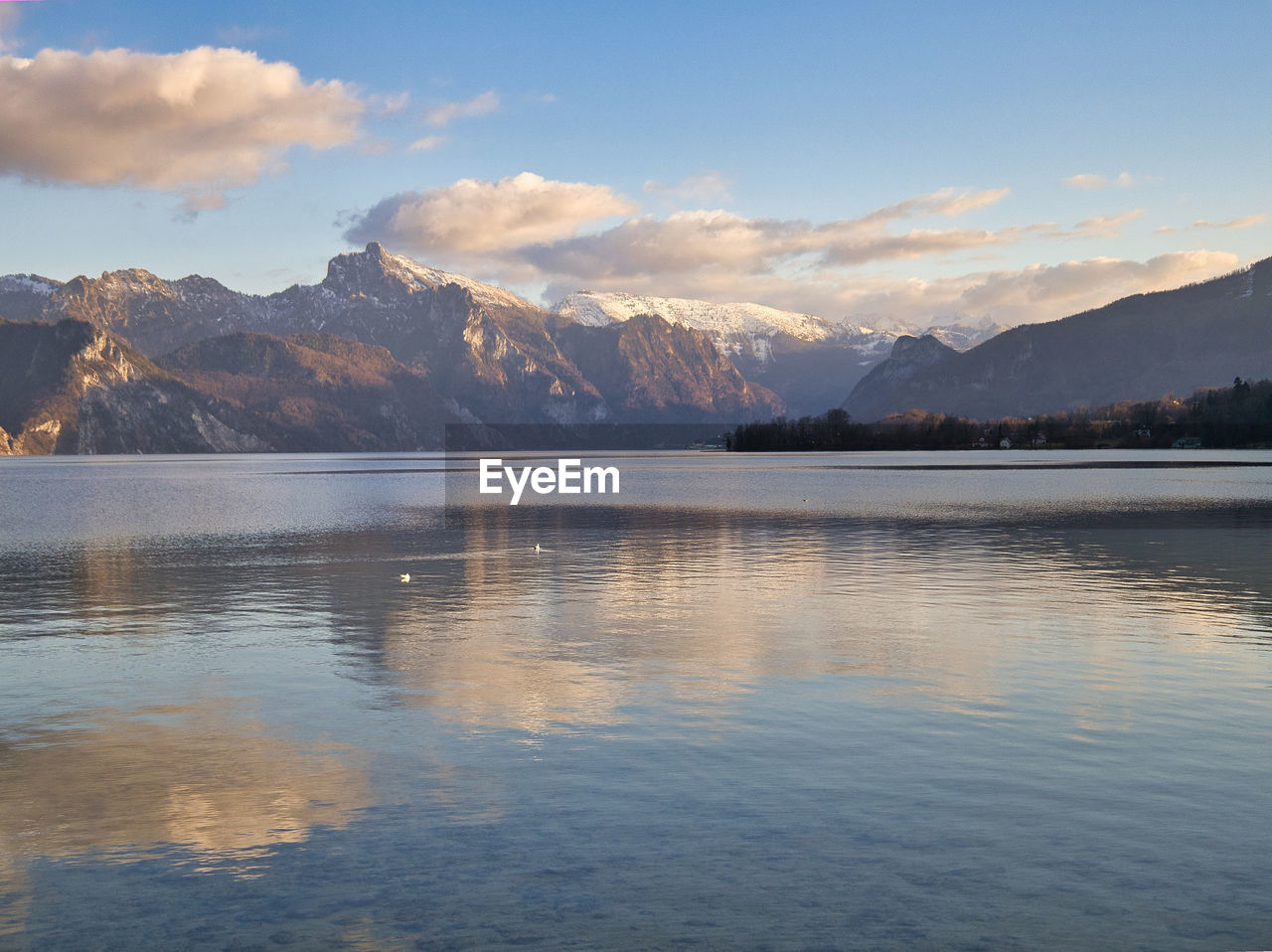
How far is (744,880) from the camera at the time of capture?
14.7 m

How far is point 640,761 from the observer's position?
2052 centimetres

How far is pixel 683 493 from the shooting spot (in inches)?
5453

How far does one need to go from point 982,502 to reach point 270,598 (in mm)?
83150

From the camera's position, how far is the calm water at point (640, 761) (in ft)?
45.4

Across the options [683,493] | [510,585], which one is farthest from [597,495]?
[510,585]

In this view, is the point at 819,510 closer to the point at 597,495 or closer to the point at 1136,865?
the point at 597,495

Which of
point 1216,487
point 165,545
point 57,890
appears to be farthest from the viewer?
point 1216,487

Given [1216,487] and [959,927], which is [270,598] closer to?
[959,927]

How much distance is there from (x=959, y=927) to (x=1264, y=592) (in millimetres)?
37573

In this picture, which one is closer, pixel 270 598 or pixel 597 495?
pixel 270 598

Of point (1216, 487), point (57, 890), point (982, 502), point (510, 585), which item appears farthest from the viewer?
point (1216, 487)

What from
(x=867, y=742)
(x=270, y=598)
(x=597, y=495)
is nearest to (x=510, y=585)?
(x=270, y=598)

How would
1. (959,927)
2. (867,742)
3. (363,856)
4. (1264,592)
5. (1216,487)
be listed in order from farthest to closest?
(1216,487)
(1264,592)
(867,742)
(363,856)
(959,927)

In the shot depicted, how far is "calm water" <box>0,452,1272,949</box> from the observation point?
13.8 metres
